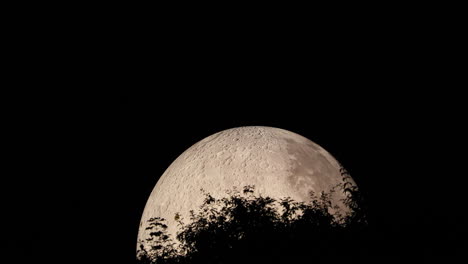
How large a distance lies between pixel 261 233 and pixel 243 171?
3.00ft

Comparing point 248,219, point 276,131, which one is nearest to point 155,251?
point 248,219

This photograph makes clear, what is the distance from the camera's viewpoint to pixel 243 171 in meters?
5.81

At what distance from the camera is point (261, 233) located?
5305mm

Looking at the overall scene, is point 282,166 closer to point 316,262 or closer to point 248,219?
Result: point 248,219

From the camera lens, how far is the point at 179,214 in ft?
19.1

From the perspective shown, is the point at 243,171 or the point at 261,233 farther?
the point at 243,171

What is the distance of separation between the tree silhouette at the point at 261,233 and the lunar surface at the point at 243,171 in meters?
0.15

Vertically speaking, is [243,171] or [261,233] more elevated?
[243,171]

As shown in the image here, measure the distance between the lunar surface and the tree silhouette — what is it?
0.15m

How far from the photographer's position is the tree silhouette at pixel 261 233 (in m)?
5.23

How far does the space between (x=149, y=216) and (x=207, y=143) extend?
1.45 m

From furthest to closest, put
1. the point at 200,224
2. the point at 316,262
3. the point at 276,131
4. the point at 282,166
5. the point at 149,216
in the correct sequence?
the point at 276,131
the point at 149,216
the point at 282,166
the point at 200,224
the point at 316,262

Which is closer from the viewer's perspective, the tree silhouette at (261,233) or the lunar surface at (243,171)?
the tree silhouette at (261,233)

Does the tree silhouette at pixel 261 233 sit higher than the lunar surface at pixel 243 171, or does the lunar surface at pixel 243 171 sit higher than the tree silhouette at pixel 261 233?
the lunar surface at pixel 243 171
